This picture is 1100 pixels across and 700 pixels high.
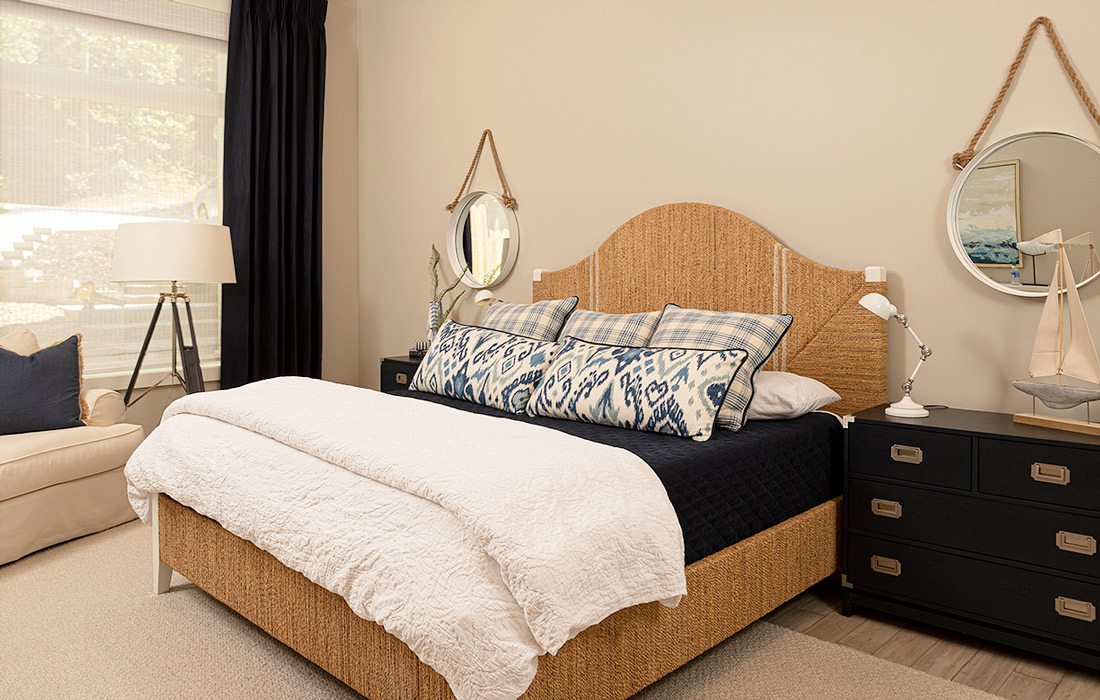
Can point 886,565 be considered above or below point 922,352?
below

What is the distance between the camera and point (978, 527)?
222 centimetres

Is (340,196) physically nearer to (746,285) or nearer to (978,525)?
(746,285)

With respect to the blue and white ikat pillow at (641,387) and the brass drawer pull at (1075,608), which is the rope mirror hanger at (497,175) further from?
the brass drawer pull at (1075,608)

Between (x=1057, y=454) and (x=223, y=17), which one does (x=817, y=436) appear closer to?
(x=1057, y=454)

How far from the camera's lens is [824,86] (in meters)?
2.91

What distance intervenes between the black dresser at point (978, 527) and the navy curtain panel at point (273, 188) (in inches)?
132

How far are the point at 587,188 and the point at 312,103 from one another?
1995 millimetres

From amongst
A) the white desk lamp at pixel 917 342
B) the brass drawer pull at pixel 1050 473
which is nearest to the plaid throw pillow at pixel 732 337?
the white desk lamp at pixel 917 342

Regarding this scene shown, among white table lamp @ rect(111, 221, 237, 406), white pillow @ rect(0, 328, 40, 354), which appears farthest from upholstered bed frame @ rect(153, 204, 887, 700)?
white table lamp @ rect(111, 221, 237, 406)

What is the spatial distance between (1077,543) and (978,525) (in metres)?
0.23

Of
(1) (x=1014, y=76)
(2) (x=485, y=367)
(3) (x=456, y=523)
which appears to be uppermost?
(1) (x=1014, y=76)

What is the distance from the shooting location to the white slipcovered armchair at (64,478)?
9.68 feet

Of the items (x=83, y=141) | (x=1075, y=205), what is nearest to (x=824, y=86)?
(x=1075, y=205)

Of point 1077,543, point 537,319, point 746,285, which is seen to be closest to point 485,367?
point 537,319
